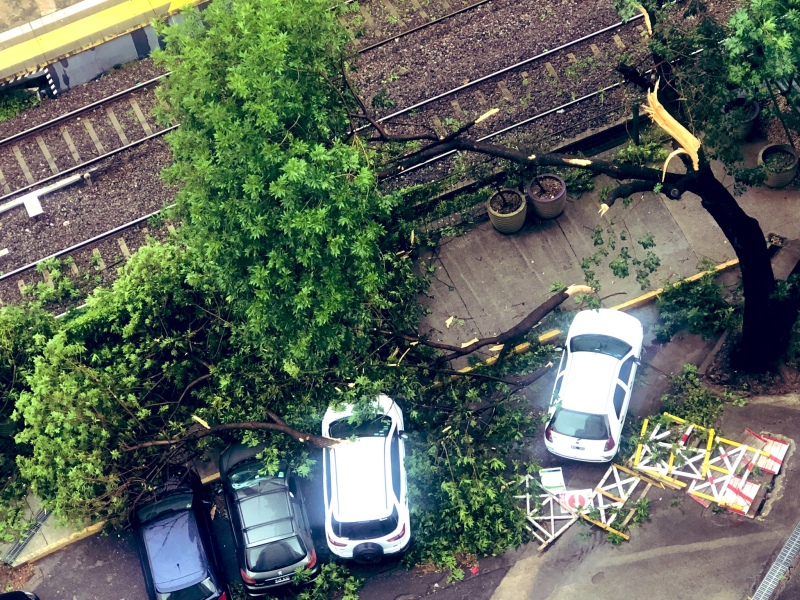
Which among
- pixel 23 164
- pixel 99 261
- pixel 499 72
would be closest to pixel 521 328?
pixel 499 72

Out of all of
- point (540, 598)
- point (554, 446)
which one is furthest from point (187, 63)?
point (540, 598)

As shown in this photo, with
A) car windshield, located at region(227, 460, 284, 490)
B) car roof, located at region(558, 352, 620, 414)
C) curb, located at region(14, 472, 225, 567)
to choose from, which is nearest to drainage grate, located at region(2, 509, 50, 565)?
curb, located at region(14, 472, 225, 567)

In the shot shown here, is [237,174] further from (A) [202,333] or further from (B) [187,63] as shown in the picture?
(A) [202,333]

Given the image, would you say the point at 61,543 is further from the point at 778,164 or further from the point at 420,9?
the point at 778,164

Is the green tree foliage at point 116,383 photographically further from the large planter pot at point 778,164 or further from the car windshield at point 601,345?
the large planter pot at point 778,164

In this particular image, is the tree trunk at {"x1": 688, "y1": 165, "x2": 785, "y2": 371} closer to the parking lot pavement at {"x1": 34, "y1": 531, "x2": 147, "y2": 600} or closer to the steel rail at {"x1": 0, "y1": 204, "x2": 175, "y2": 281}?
the steel rail at {"x1": 0, "y1": 204, "x2": 175, "y2": 281}
